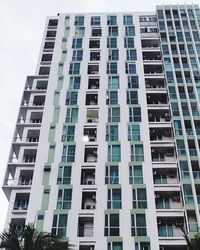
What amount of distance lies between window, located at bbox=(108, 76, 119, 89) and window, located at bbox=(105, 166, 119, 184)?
14095mm

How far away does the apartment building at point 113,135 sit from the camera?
40.9m

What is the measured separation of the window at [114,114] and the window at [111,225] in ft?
46.5

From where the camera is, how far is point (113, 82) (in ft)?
183

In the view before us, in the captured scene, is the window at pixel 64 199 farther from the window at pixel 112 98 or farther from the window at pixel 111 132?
the window at pixel 112 98

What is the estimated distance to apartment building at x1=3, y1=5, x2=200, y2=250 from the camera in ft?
134

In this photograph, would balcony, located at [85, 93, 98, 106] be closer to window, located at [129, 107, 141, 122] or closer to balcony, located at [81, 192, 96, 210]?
window, located at [129, 107, 141, 122]

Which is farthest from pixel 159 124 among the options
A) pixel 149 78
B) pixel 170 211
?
pixel 170 211

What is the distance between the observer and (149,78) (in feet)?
186

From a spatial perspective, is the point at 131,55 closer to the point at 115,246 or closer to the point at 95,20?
the point at 95,20

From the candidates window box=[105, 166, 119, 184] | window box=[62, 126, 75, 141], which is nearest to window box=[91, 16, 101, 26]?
window box=[62, 126, 75, 141]

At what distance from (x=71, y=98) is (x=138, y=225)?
69.1 feet

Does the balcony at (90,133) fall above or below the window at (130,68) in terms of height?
below

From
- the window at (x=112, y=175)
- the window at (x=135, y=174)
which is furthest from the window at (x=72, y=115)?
the window at (x=135, y=174)

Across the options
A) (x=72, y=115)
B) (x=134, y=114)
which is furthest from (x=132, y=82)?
(x=72, y=115)
